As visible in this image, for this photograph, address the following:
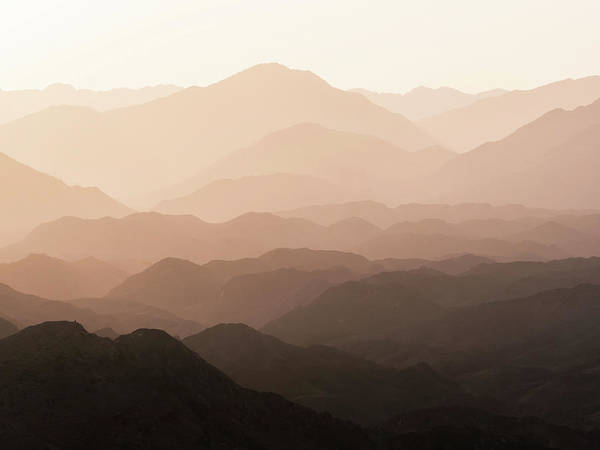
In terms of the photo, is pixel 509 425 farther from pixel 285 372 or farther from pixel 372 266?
pixel 372 266

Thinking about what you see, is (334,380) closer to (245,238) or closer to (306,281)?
(306,281)

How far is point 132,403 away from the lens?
151 ft

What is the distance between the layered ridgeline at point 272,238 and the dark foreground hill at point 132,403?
105739 millimetres

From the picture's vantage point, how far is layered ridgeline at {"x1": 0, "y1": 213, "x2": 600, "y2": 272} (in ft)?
525

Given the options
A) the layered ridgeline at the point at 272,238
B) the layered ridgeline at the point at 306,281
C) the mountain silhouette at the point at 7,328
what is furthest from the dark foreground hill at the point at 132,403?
the layered ridgeline at the point at 272,238

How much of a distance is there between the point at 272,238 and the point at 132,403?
134440 mm

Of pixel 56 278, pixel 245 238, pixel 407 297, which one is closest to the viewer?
pixel 407 297

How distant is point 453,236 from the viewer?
166m

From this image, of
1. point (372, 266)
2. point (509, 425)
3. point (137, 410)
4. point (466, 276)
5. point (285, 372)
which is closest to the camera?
point (137, 410)

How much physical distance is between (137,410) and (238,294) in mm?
80627

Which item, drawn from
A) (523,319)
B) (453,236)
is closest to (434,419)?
(523,319)

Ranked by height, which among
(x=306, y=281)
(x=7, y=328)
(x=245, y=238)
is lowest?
(x=7, y=328)

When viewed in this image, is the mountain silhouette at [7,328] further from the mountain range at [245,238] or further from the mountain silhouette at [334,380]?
the mountain range at [245,238]

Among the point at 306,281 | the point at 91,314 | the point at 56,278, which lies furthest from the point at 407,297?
the point at 56,278
